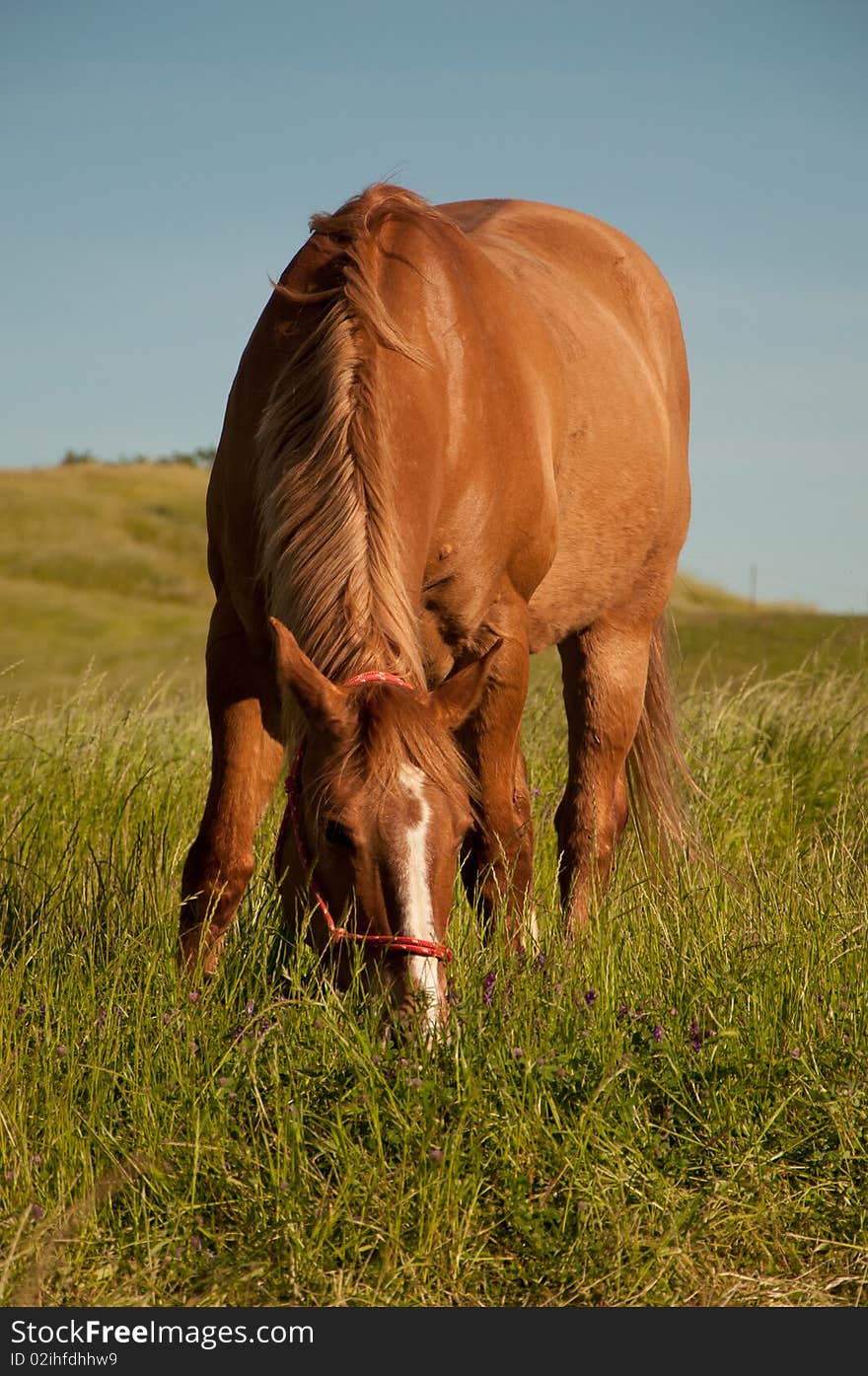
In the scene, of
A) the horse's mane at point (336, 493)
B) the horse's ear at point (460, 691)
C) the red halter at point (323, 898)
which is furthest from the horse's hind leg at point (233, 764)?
the horse's ear at point (460, 691)

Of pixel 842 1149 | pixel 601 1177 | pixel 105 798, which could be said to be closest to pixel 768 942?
pixel 842 1149

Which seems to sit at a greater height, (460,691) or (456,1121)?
(460,691)

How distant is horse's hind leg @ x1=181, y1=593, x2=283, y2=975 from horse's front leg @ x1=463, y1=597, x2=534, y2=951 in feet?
2.00

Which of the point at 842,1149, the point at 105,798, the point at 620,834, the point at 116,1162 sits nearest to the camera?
the point at 116,1162

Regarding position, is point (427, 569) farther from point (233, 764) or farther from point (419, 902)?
point (419, 902)

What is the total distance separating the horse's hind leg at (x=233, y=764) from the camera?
12.2 feet

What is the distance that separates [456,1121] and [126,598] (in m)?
36.1

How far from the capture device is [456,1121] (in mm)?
2643

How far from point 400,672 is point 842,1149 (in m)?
1.35

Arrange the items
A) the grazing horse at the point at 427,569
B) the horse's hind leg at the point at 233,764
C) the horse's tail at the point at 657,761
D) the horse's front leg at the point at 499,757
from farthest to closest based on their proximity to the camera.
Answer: the horse's tail at the point at 657,761
the horse's front leg at the point at 499,757
the horse's hind leg at the point at 233,764
the grazing horse at the point at 427,569

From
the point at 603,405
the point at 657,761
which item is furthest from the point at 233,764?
the point at 657,761

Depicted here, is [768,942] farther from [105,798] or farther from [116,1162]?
[105,798]

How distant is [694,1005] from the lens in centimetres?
311

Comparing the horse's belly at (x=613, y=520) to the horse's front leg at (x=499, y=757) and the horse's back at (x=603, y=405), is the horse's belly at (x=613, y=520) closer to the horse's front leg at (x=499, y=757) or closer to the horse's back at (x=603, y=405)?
the horse's back at (x=603, y=405)
